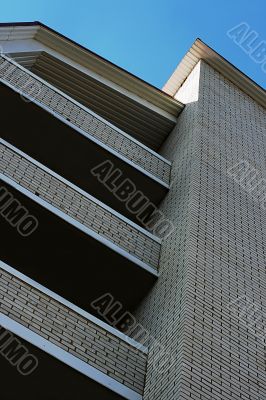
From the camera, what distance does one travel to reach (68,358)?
279 inches

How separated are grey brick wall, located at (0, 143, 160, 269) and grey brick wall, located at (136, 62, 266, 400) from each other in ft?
1.08

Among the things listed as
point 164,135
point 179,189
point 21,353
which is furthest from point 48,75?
point 21,353

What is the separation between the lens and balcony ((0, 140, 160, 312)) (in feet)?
30.0

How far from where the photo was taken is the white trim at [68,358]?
6961 millimetres

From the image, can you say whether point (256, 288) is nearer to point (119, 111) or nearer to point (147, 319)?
point (147, 319)

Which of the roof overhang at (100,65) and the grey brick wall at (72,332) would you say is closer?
the grey brick wall at (72,332)

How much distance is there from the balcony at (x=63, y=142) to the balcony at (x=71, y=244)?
5.36ft

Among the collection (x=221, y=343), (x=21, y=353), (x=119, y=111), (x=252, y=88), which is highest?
(x=252, y=88)

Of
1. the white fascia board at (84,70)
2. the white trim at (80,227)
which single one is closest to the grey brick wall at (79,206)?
the white trim at (80,227)

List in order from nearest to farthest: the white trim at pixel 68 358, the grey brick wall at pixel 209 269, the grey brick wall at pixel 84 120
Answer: the white trim at pixel 68 358 → the grey brick wall at pixel 209 269 → the grey brick wall at pixel 84 120

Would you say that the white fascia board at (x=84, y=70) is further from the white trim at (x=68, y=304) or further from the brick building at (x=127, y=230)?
the white trim at (x=68, y=304)

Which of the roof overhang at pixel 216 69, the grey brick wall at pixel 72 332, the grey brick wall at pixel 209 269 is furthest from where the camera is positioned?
the roof overhang at pixel 216 69

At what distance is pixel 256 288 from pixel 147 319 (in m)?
1.56

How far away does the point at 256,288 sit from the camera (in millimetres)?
8789
